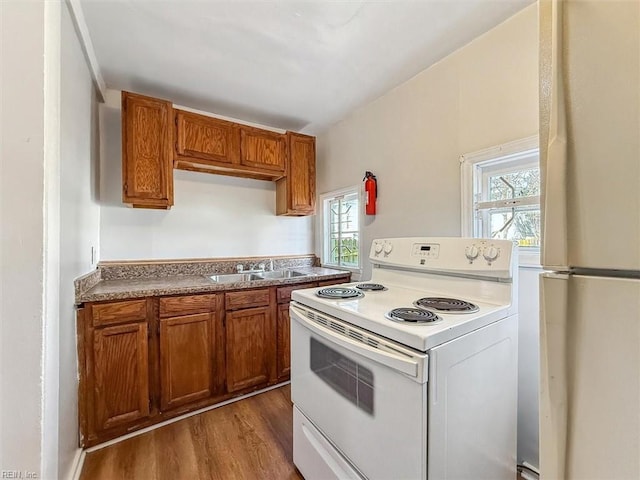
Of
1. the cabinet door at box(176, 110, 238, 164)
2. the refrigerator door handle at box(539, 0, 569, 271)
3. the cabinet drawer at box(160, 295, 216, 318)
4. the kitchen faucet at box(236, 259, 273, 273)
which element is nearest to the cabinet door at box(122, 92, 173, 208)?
the cabinet door at box(176, 110, 238, 164)

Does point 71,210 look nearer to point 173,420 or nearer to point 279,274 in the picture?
point 173,420

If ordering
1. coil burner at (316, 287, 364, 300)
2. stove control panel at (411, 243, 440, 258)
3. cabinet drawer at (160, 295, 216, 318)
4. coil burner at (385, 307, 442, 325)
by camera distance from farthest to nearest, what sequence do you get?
cabinet drawer at (160, 295, 216, 318) → stove control panel at (411, 243, 440, 258) → coil burner at (316, 287, 364, 300) → coil burner at (385, 307, 442, 325)

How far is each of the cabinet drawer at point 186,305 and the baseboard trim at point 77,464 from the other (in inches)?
32.1

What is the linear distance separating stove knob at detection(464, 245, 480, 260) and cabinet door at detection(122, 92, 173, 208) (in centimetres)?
213

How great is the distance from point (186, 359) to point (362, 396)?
4.83 feet

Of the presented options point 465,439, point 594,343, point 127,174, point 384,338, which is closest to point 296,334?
point 384,338

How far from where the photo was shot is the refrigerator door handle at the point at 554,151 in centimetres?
53

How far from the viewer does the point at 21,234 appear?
0.98m

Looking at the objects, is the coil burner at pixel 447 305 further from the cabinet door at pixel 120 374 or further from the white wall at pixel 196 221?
the white wall at pixel 196 221

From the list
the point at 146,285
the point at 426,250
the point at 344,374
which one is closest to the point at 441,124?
the point at 426,250

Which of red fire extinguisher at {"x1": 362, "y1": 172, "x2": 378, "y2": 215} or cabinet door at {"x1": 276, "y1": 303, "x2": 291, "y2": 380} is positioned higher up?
red fire extinguisher at {"x1": 362, "y1": 172, "x2": 378, "y2": 215}

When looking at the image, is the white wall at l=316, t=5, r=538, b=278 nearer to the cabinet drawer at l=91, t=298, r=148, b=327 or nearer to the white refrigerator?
the white refrigerator

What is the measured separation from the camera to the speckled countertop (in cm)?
169

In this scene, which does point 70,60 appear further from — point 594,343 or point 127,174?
point 594,343
